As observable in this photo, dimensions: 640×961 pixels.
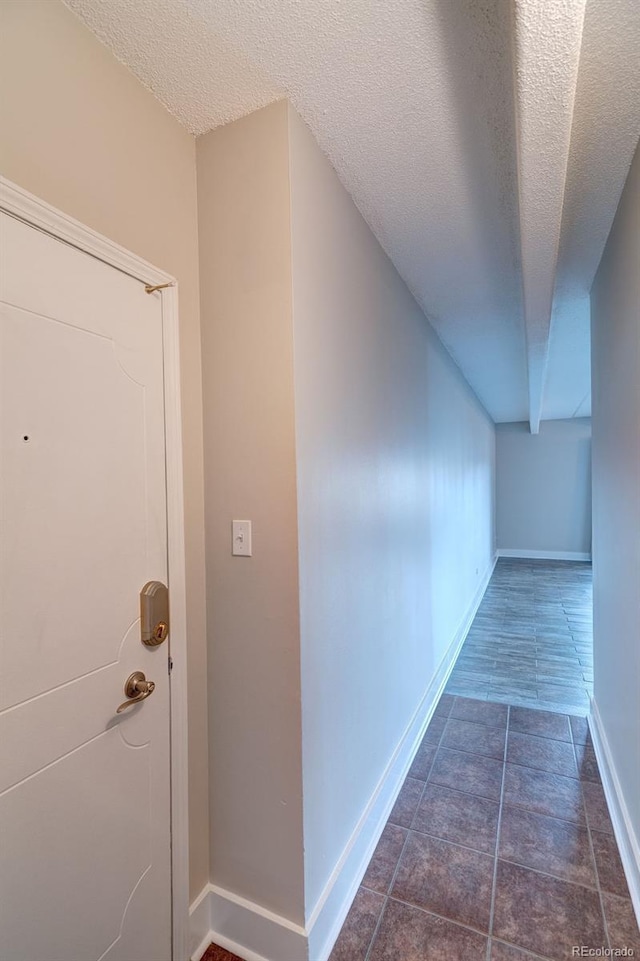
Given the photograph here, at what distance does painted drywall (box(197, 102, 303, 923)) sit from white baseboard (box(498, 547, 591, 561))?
7940mm

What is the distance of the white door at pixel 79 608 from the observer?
87cm

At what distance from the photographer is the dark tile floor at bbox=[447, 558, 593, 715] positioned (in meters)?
2.99

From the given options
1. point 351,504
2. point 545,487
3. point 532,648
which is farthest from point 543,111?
point 545,487

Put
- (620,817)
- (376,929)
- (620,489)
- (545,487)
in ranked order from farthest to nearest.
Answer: (545,487) < (620,489) < (620,817) < (376,929)

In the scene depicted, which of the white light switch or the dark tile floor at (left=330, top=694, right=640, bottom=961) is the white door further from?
the dark tile floor at (left=330, top=694, right=640, bottom=961)

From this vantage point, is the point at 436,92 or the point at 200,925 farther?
the point at 200,925

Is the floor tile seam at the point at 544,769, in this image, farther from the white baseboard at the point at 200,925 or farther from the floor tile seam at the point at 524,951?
the white baseboard at the point at 200,925

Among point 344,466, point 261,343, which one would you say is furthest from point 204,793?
point 261,343

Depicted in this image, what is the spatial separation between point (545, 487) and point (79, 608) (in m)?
8.58

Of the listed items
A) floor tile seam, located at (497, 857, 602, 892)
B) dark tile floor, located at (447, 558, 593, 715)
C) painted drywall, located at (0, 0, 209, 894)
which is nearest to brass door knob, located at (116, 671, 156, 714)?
painted drywall, located at (0, 0, 209, 894)

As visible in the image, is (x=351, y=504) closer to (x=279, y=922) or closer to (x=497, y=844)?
(x=279, y=922)

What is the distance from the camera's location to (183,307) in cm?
135

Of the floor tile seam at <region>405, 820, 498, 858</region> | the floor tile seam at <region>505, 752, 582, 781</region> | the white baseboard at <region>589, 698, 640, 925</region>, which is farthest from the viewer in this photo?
the floor tile seam at <region>505, 752, 582, 781</region>

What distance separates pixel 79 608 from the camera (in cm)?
100
